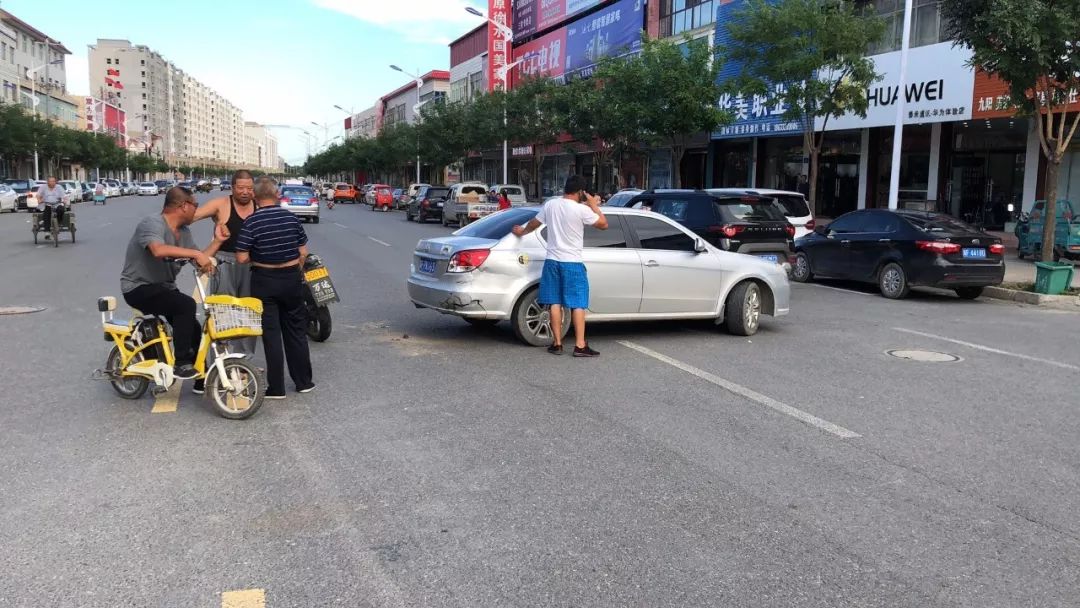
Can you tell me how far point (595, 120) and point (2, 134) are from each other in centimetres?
4318

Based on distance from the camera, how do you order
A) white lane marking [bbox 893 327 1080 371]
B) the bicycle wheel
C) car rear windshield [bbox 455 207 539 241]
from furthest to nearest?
car rear windshield [bbox 455 207 539 241], white lane marking [bbox 893 327 1080 371], the bicycle wheel

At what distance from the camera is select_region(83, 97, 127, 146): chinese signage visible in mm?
109375

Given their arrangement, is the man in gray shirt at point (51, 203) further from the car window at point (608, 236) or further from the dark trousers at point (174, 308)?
the dark trousers at point (174, 308)

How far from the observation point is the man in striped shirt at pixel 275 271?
6.30 metres

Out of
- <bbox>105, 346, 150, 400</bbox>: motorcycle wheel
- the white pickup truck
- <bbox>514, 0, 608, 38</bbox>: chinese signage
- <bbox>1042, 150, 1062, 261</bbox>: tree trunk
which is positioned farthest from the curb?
<bbox>514, 0, 608, 38</bbox>: chinese signage

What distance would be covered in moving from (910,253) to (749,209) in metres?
2.83

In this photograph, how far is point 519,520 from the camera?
14.1ft

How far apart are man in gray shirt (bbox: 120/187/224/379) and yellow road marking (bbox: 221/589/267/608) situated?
3.07 metres

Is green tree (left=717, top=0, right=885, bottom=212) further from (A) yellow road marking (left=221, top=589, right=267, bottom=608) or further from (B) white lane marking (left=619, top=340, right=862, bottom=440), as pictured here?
(A) yellow road marking (left=221, top=589, right=267, bottom=608)

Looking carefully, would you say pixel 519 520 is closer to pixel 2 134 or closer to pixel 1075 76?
pixel 1075 76

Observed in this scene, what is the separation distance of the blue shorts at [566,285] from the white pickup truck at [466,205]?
23181 millimetres

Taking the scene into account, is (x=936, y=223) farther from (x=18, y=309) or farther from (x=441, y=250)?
(x=18, y=309)

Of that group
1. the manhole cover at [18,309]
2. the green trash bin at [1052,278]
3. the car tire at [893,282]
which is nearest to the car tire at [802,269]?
the car tire at [893,282]

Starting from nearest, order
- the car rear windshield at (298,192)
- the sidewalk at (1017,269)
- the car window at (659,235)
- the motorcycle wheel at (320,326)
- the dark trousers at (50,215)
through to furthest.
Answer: the motorcycle wheel at (320,326) < the car window at (659,235) < the sidewalk at (1017,269) < the dark trousers at (50,215) < the car rear windshield at (298,192)
